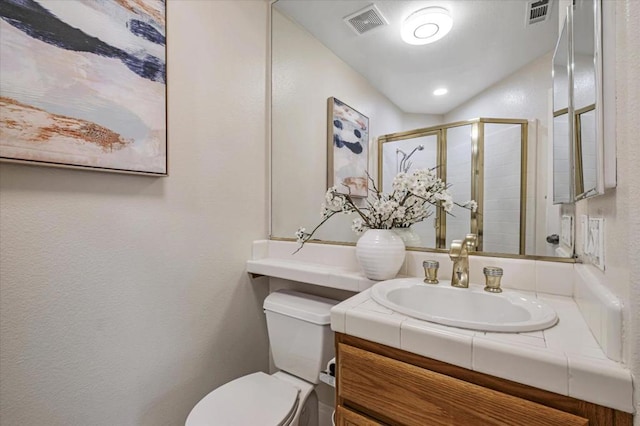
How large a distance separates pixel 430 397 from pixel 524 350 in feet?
0.75

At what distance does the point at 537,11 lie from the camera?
1021 mm

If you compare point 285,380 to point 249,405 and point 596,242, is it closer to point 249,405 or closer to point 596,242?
point 249,405

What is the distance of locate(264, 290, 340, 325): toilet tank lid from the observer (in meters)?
1.20

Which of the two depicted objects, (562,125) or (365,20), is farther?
(365,20)

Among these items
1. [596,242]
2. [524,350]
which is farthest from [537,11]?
[524,350]

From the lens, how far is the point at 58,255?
0.92 m

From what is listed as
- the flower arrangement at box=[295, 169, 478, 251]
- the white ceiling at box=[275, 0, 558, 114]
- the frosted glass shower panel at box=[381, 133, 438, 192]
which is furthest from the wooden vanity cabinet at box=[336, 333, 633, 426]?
the white ceiling at box=[275, 0, 558, 114]

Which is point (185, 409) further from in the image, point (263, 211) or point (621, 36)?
point (621, 36)

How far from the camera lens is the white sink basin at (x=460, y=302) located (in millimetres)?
779

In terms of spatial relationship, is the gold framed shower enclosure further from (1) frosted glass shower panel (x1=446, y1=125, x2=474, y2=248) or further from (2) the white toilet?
(2) the white toilet

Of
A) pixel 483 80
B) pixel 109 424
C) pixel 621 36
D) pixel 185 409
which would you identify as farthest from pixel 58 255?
pixel 483 80

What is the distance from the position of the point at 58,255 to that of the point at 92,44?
72 cm

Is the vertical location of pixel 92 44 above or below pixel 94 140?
above

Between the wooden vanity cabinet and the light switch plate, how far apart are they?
1.02 ft
